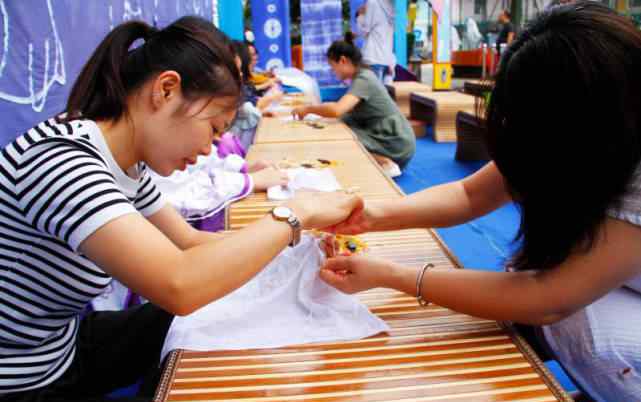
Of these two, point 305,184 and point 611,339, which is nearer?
point 611,339

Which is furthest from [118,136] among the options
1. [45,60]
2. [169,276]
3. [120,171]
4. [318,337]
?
[45,60]

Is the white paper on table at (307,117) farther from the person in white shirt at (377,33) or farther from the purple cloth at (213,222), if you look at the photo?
the person in white shirt at (377,33)

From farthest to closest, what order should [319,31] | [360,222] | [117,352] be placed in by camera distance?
[319,31]
[360,222]
[117,352]

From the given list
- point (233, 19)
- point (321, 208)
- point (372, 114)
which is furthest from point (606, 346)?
point (233, 19)

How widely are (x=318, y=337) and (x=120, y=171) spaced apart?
0.51m

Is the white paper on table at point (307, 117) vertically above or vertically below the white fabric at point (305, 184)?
below

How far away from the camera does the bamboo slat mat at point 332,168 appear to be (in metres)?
1.70

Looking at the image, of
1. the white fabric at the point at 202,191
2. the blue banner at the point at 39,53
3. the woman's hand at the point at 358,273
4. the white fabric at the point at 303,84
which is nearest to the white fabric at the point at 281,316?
the woman's hand at the point at 358,273

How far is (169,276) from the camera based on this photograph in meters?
0.78

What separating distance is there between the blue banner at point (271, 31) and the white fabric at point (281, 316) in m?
7.60

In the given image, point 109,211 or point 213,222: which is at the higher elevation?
point 109,211

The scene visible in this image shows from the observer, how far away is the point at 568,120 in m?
0.80

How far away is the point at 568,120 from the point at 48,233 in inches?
34.5

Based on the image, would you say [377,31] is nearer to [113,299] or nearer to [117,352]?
[113,299]
